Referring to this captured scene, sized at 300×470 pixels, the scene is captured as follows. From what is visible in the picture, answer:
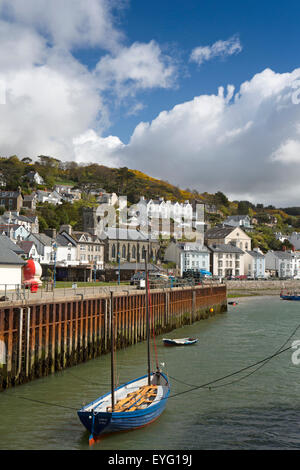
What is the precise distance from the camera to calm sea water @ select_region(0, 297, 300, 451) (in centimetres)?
1669

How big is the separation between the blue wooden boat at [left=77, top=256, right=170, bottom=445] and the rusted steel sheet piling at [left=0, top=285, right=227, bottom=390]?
21.7ft

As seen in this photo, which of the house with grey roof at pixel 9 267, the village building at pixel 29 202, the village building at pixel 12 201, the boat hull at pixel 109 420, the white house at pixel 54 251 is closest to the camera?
the boat hull at pixel 109 420

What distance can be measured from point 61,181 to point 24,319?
177 metres

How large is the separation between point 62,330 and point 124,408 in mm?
11266

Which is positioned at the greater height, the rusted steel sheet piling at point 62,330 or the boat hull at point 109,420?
the rusted steel sheet piling at point 62,330

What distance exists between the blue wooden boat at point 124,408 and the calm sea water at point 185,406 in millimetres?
414

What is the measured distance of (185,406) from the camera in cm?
2083

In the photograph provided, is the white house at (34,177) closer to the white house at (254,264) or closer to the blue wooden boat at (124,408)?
the white house at (254,264)

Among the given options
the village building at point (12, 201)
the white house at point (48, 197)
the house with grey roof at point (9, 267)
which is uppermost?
the white house at point (48, 197)

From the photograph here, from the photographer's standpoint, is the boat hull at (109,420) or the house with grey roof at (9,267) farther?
the house with grey roof at (9,267)

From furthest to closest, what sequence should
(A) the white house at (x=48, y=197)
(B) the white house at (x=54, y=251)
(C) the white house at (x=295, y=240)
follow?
(C) the white house at (x=295, y=240), (A) the white house at (x=48, y=197), (B) the white house at (x=54, y=251)

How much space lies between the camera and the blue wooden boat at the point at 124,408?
16531 mm

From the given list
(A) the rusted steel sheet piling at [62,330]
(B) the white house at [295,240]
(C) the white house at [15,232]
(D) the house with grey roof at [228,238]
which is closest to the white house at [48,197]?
(D) the house with grey roof at [228,238]
